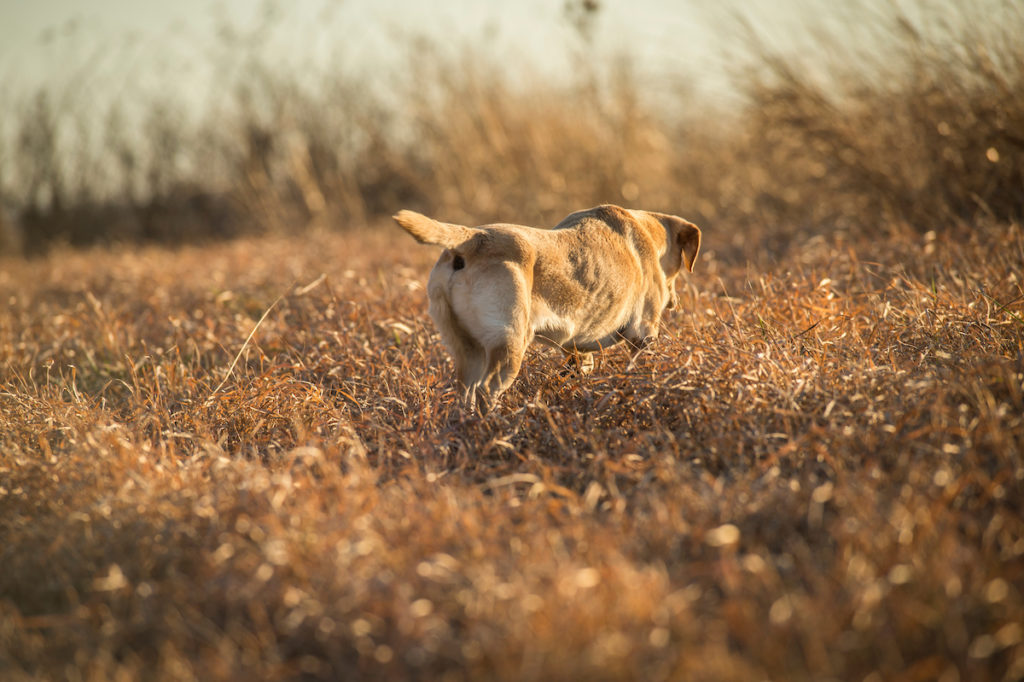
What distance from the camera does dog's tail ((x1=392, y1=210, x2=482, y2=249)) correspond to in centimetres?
275

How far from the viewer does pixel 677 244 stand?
13.5 feet

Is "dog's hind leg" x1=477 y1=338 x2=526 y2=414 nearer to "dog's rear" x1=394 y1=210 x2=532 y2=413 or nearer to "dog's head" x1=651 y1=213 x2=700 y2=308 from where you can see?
Answer: "dog's rear" x1=394 y1=210 x2=532 y2=413

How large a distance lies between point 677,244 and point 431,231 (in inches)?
66.1

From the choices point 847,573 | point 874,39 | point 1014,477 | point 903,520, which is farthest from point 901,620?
point 874,39

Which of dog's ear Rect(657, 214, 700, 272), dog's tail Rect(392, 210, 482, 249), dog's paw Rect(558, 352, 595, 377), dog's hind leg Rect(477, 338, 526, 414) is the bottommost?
dog's paw Rect(558, 352, 595, 377)

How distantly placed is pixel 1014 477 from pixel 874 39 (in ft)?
16.1

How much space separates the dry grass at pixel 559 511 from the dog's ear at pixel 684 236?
0.29 m

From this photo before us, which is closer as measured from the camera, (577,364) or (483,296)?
(483,296)

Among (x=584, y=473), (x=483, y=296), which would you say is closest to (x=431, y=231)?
(x=483, y=296)

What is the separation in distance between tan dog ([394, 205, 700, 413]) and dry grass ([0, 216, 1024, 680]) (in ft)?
0.62

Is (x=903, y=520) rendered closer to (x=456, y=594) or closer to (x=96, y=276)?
(x=456, y=594)

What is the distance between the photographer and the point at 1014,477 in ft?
7.74

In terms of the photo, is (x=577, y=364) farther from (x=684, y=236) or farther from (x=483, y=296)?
(x=684, y=236)

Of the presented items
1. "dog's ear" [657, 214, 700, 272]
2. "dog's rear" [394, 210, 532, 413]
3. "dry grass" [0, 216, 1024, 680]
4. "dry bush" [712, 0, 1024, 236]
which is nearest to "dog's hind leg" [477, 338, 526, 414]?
"dog's rear" [394, 210, 532, 413]
